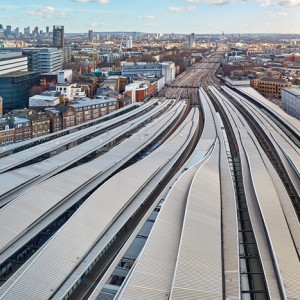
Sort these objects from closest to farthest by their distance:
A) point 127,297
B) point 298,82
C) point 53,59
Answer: point 127,297
point 298,82
point 53,59

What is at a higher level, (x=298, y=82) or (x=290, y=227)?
(x=298, y=82)

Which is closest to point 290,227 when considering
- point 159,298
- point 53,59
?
point 159,298

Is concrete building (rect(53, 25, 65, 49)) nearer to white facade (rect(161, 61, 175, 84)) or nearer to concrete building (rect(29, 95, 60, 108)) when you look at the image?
white facade (rect(161, 61, 175, 84))

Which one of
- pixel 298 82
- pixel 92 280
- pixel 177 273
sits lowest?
pixel 92 280

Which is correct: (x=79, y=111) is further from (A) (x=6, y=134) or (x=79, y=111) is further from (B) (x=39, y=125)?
(A) (x=6, y=134)

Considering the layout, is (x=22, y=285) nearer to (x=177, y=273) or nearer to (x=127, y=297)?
(x=127, y=297)

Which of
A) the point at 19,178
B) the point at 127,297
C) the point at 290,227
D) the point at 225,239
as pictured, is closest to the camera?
the point at 127,297

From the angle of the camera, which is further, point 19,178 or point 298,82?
point 298,82
